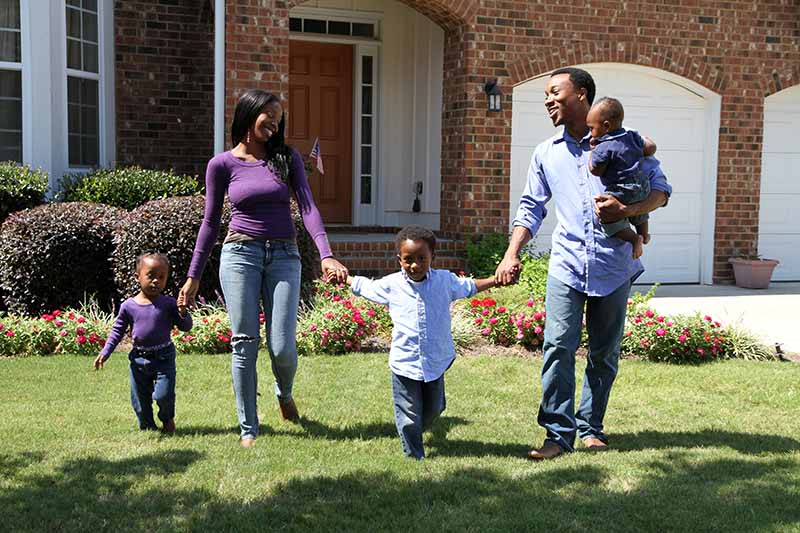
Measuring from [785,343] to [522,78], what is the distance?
175 inches

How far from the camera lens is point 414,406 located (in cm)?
462

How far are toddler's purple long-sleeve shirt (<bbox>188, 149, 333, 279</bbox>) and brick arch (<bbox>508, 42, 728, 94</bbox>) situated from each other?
265 inches

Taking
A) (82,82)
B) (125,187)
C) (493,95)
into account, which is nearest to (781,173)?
(493,95)

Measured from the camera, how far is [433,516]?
380 centimetres

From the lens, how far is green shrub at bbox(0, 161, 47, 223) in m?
9.21

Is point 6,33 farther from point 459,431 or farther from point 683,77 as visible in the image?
point 683,77

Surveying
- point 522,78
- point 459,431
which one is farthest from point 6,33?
point 459,431

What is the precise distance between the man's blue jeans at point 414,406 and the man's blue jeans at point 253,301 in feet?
2.18

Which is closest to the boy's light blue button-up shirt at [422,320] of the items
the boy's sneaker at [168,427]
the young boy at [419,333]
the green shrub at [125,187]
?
the young boy at [419,333]

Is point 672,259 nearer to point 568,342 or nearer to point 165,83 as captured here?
point 165,83

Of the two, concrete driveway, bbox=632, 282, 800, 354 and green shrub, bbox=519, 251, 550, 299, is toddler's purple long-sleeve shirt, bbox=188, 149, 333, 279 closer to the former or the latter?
green shrub, bbox=519, 251, 550, 299

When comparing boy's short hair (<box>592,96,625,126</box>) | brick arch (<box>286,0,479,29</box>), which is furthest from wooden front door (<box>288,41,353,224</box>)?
boy's short hair (<box>592,96,625,126</box>)

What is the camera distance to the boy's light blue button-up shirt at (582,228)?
459 cm

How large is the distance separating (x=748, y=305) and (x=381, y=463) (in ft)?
23.4
